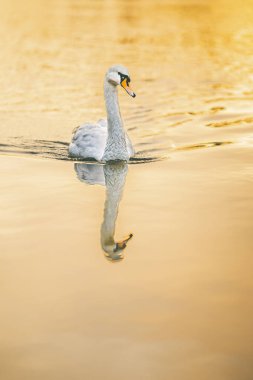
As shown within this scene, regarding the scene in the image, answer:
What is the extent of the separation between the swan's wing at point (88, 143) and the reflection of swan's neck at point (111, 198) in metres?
0.42

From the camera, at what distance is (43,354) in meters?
6.62

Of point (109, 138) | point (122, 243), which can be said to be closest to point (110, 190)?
point (109, 138)

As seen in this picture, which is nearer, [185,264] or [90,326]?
[90,326]

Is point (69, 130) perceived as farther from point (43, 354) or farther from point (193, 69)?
point (43, 354)

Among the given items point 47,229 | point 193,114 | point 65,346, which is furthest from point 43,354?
point 193,114

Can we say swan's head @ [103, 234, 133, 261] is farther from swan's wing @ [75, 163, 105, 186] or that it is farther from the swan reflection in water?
swan's wing @ [75, 163, 105, 186]

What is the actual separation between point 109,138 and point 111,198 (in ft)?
6.56

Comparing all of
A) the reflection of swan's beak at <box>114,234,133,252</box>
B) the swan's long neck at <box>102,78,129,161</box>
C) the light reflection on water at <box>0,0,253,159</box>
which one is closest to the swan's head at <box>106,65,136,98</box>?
the swan's long neck at <box>102,78,129,161</box>

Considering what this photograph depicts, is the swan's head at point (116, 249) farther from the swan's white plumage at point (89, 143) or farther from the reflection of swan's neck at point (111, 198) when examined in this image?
the swan's white plumage at point (89, 143)

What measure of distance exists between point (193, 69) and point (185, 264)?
52.2ft

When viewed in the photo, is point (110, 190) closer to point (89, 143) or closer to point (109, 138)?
point (109, 138)

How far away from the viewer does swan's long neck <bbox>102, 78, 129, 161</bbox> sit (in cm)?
1319

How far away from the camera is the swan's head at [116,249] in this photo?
885 cm

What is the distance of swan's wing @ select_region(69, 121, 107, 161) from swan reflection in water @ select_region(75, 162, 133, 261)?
0.26 metres
